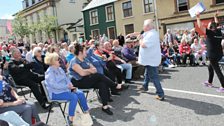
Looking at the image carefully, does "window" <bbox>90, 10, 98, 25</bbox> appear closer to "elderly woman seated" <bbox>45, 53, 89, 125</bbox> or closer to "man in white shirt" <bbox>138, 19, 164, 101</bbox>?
"man in white shirt" <bbox>138, 19, 164, 101</bbox>

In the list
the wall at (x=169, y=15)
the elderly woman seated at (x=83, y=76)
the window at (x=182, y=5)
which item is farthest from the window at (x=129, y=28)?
the elderly woman seated at (x=83, y=76)

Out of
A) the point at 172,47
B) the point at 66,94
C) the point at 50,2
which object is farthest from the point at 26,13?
the point at 66,94

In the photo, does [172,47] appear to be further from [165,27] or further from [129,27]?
[129,27]

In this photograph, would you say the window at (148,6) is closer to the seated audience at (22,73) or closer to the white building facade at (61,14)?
the white building facade at (61,14)

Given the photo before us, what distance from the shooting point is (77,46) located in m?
6.14

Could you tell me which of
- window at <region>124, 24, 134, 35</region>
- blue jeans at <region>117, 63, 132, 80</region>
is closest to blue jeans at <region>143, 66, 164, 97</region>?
blue jeans at <region>117, 63, 132, 80</region>

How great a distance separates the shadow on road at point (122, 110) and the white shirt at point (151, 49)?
3.30ft

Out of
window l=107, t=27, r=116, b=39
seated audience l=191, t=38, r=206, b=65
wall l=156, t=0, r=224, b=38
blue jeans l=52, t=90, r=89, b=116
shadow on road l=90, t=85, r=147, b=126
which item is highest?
wall l=156, t=0, r=224, b=38

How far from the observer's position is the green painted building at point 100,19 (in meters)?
30.7

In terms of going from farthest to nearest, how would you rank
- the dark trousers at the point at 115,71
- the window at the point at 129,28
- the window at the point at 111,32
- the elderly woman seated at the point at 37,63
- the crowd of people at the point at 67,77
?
1. the window at the point at 111,32
2. the window at the point at 129,28
3. the dark trousers at the point at 115,71
4. the elderly woman seated at the point at 37,63
5. the crowd of people at the point at 67,77

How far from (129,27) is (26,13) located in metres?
25.6

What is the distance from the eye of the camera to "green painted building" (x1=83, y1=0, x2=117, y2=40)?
30.7 m

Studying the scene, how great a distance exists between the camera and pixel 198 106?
592 cm

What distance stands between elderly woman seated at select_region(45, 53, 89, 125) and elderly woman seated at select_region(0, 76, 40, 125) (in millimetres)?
620
